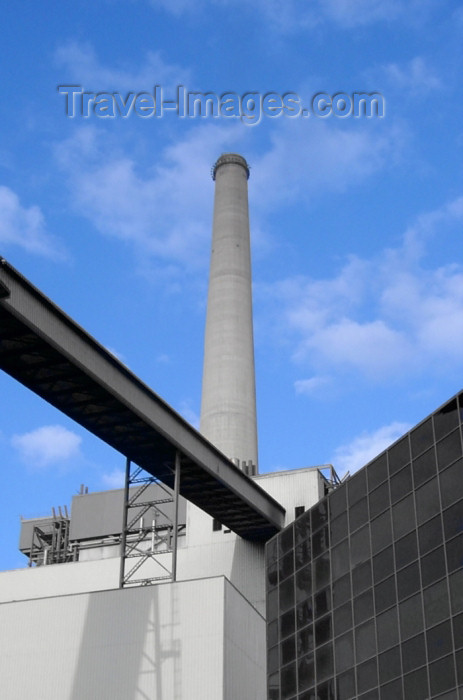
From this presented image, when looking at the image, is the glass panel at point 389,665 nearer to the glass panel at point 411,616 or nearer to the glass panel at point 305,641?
the glass panel at point 411,616

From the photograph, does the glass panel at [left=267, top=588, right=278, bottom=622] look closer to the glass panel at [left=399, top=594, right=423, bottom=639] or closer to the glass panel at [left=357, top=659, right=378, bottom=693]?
the glass panel at [left=357, top=659, right=378, bottom=693]

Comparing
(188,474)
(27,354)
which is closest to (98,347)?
(27,354)

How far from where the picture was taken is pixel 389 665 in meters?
30.1

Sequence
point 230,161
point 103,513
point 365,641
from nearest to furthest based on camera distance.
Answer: point 365,641 → point 103,513 → point 230,161

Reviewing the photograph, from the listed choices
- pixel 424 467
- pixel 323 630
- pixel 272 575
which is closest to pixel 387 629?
pixel 323 630

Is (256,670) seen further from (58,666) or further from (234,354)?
(234,354)

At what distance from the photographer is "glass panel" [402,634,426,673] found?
28.7 meters

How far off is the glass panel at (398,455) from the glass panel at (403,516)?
1.17 m

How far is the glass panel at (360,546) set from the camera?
109 ft

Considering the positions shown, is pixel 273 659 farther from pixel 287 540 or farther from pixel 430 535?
pixel 430 535

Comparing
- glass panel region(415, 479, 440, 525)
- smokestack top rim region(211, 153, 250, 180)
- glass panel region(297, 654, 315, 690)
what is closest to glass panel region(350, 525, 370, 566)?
glass panel region(415, 479, 440, 525)

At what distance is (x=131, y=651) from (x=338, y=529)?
16064 mm

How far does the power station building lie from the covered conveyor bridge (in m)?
0.10

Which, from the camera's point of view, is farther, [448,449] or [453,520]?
[448,449]
